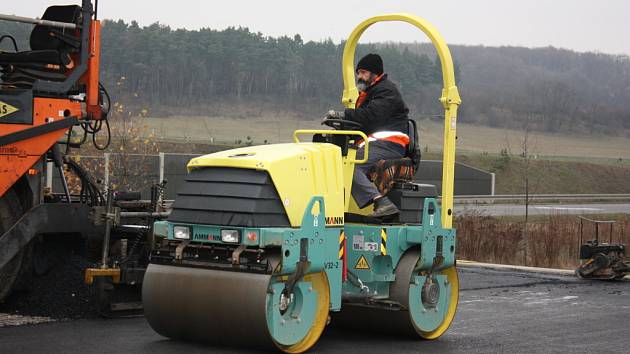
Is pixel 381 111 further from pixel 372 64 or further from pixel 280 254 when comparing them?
pixel 280 254

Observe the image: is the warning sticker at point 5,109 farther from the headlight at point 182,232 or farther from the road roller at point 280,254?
the headlight at point 182,232

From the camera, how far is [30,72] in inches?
375

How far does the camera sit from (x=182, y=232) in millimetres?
7879

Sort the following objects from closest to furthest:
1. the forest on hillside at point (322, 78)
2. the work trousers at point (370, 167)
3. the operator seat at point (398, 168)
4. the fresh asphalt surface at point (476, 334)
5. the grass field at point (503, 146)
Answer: the fresh asphalt surface at point (476, 334) → the work trousers at point (370, 167) → the operator seat at point (398, 168) → the grass field at point (503, 146) → the forest on hillside at point (322, 78)

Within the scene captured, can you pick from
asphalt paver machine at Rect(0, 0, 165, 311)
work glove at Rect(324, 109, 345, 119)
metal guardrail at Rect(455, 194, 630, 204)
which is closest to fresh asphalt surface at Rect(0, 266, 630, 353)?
asphalt paver machine at Rect(0, 0, 165, 311)

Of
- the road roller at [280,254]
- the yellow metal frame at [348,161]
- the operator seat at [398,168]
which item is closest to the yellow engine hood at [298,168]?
the road roller at [280,254]

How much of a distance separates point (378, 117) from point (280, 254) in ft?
6.91

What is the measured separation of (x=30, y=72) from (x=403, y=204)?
361cm

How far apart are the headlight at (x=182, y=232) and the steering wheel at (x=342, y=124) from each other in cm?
183

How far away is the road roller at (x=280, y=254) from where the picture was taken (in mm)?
7582

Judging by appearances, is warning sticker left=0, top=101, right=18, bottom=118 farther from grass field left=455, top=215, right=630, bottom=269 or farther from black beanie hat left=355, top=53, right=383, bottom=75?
grass field left=455, top=215, right=630, bottom=269

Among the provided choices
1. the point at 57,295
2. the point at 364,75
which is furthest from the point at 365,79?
the point at 57,295

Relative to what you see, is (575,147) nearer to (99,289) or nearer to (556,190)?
(556,190)

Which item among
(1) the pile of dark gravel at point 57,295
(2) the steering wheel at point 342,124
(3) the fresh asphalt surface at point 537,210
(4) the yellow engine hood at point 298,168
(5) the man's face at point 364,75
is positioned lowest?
(3) the fresh asphalt surface at point 537,210
